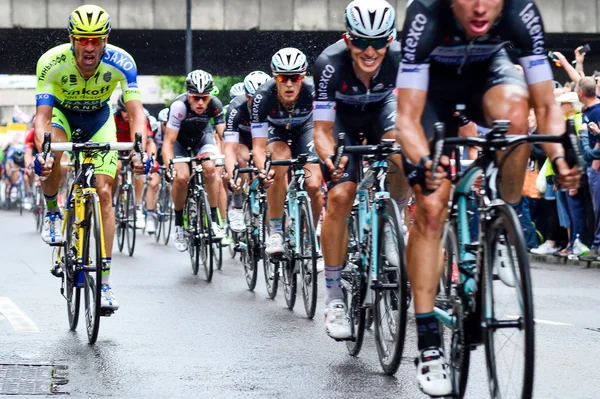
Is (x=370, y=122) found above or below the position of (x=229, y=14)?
below

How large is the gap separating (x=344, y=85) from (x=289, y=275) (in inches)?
105

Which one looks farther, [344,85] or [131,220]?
[131,220]

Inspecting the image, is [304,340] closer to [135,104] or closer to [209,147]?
[135,104]

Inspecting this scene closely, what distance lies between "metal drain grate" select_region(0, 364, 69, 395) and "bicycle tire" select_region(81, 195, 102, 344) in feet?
2.88

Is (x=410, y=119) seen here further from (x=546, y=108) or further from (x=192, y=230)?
(x=192, y=230)

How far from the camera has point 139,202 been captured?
19.2 meters

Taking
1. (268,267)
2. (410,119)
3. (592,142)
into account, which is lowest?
(268,267)

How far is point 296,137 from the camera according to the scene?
11.3 meters

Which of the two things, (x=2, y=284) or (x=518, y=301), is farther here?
(x=2, y=284)

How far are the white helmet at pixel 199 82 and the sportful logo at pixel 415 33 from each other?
8.44 meters

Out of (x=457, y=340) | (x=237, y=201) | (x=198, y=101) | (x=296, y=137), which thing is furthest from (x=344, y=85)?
(x=198, y=101)

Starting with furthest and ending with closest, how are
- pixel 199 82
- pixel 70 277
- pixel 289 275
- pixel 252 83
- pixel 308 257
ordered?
pixel 199 82, pixel 252 83, pixel 289 275, pixel 308 257, pixel 70 277

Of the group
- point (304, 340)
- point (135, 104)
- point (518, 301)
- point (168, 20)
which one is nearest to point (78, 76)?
point (135, 104)

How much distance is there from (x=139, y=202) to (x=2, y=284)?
7400 millimetres
